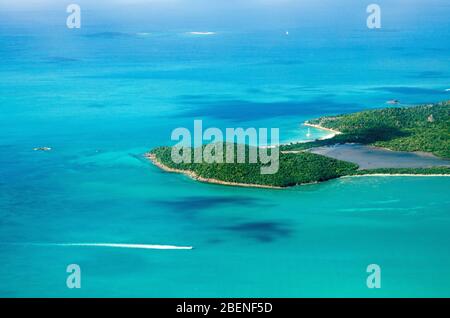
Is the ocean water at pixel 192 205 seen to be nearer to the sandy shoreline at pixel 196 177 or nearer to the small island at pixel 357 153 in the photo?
the sandy shoreline at pixel 196 177

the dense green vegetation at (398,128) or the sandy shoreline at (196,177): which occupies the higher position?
the dense green vegetation at (398,128)

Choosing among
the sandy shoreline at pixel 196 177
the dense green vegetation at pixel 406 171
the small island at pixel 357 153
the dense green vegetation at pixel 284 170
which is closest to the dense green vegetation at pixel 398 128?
the small island at pixel 357 153

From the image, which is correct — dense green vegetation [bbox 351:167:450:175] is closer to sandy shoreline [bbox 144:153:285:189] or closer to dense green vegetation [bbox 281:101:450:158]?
dense green vegetation [bbox 281:101:450:158]

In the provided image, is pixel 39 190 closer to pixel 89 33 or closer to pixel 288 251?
pixel 288 251

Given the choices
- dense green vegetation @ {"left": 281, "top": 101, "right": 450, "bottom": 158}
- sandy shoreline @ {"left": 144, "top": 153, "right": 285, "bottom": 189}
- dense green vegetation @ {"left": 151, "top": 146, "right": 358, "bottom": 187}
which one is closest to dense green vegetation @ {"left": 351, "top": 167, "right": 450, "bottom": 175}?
dense green vegetation @ {"left": 151, "top": 146, "right": 358, "bottom": 187}

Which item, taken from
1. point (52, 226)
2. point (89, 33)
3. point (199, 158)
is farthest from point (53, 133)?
point (89, 33)

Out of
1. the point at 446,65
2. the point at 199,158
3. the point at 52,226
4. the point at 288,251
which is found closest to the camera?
the point at 288,251
